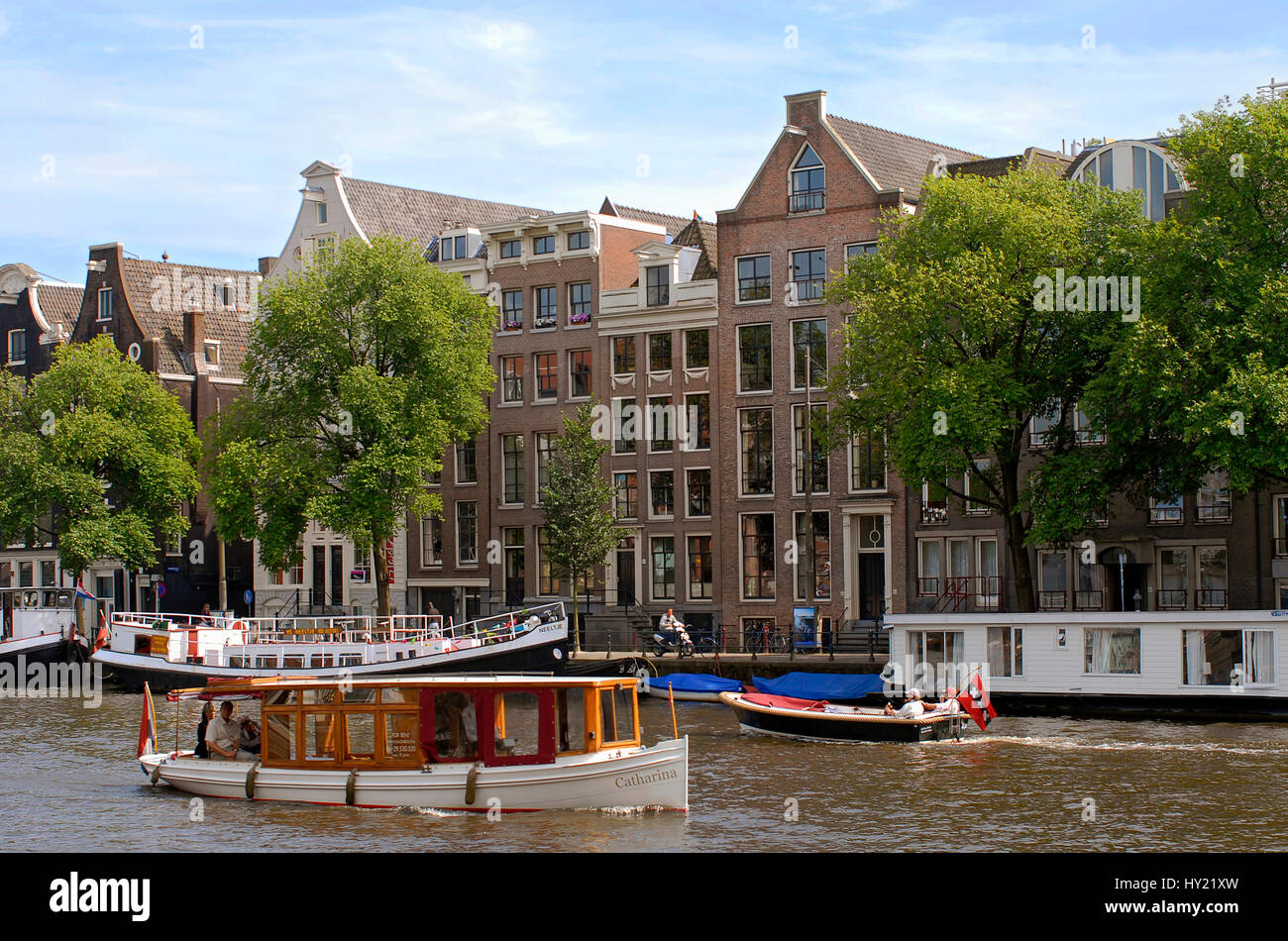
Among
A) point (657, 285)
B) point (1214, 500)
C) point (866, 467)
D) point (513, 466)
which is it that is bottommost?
point (1214, 500)

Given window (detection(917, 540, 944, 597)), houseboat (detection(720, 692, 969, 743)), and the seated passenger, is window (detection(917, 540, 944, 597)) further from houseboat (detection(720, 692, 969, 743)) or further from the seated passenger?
the seated passenger

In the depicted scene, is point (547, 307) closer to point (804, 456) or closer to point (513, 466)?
point (513, 466)

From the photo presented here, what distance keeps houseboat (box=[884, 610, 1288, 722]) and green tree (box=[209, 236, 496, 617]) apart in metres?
22.8

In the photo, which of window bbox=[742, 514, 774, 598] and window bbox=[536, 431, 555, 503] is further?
window bbox=[536, 431, 555, 503]

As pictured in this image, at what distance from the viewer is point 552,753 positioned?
29.5 metres

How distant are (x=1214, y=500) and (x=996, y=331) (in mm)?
10255

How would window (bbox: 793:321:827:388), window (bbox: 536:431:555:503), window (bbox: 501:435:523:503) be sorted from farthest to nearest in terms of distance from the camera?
window (bbox: 501:435:523:503)
window (bbox: 536:431:555:503)
window (bbox: 793:321:827:388)

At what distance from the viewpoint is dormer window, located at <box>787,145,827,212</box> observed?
61.6 meters

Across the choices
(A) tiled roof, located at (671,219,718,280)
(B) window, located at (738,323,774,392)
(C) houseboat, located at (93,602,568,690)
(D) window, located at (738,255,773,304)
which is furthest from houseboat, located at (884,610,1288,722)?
(A) tiled roof, located at (671,219,718,280)

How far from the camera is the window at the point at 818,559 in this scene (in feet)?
200

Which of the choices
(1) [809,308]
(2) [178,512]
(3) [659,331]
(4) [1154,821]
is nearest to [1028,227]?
(1) [809,308]

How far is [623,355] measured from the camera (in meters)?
66.8

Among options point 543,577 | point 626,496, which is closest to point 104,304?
point 543,577

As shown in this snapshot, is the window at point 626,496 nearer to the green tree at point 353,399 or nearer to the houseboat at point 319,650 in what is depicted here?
the houseboat at point 319,650
